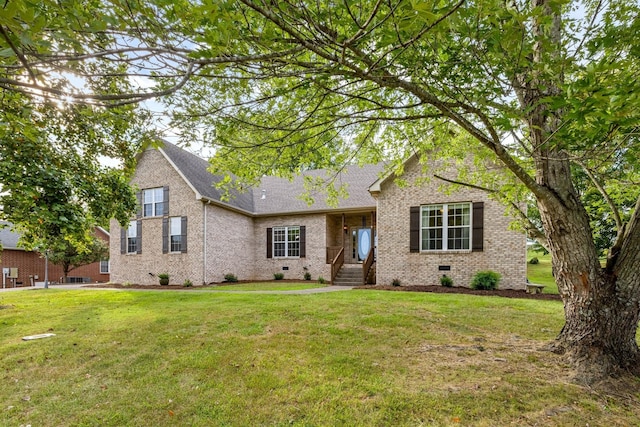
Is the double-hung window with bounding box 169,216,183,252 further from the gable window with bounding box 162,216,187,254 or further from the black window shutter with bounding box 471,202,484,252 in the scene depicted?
the black window shutter with bounding box 471,202,484,252

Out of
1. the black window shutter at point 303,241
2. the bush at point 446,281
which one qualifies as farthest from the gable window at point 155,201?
the bush at point 446,281

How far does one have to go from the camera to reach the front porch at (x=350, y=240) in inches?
583

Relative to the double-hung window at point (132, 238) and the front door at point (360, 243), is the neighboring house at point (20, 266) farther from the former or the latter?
the front door at point (360, 243)

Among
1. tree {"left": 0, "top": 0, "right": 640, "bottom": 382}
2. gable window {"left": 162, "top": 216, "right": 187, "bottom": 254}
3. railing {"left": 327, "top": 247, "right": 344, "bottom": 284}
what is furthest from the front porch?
tree {"left": 0, "top": 0, "right": 640, "bottom": 382}

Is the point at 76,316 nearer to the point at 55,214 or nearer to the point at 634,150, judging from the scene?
the point at 55,214

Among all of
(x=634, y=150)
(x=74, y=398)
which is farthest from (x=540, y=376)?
(x=74, y=398)

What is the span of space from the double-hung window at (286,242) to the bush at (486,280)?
334 inches

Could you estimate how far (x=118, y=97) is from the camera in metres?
1.99

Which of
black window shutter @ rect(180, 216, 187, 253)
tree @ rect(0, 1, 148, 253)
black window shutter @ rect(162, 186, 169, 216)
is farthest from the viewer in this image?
black window shutter @ rect(162, 186, 169, 216)

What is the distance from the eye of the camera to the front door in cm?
1611

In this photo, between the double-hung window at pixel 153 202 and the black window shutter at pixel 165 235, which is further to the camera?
the double-hung window at pixel 153 202

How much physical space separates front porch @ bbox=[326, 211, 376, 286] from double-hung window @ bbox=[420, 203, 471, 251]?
9.56 ft

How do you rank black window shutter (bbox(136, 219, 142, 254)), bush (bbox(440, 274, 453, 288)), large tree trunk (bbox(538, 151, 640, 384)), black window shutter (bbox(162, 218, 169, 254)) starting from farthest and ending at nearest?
black window shutter (bbox(136, 219, 142, 254))
black window shutter (bbox(162, 218, 169, 254))
bush (bbox(440, 274, 453, 288))
large tree trunk (bbox(538, 151, 640, 384))

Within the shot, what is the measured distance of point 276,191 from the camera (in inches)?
736
